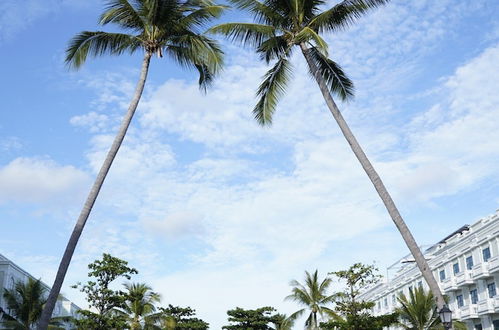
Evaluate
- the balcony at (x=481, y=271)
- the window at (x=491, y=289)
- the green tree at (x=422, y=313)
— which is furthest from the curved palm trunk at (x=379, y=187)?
the window at (x=491, y=289)

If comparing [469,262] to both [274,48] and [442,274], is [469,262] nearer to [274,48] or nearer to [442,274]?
[442,274]

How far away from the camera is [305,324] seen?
51.2 m

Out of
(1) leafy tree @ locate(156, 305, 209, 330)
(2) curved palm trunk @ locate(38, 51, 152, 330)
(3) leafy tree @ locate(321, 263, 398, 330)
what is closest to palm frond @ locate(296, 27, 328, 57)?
(2) curved palm trunk @ locate(38, 51, 152, 330)

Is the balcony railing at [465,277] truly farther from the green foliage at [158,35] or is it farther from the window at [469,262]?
the green foliage at [158,35]

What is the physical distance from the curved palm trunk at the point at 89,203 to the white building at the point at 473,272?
94.2ft

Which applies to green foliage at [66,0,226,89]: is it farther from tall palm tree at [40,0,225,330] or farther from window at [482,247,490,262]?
window at [482,247,490,262]

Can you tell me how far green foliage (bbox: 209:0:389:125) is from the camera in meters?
19.8

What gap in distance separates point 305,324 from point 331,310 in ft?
8.65

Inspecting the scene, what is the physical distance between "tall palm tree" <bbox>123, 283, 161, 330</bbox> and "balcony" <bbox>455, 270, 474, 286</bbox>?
23330 mm

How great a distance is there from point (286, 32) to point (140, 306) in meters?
31.6

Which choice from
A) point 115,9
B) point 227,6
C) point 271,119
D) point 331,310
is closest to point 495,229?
point 331,310

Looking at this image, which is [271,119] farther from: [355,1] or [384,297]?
[384,297]

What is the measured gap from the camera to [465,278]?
42.9 meters

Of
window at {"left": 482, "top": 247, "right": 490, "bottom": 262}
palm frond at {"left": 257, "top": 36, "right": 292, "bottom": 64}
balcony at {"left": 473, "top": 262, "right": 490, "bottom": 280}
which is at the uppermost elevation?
palm frond at {"left": 257, "top": 36, "right": 292, "bottom": 64}
